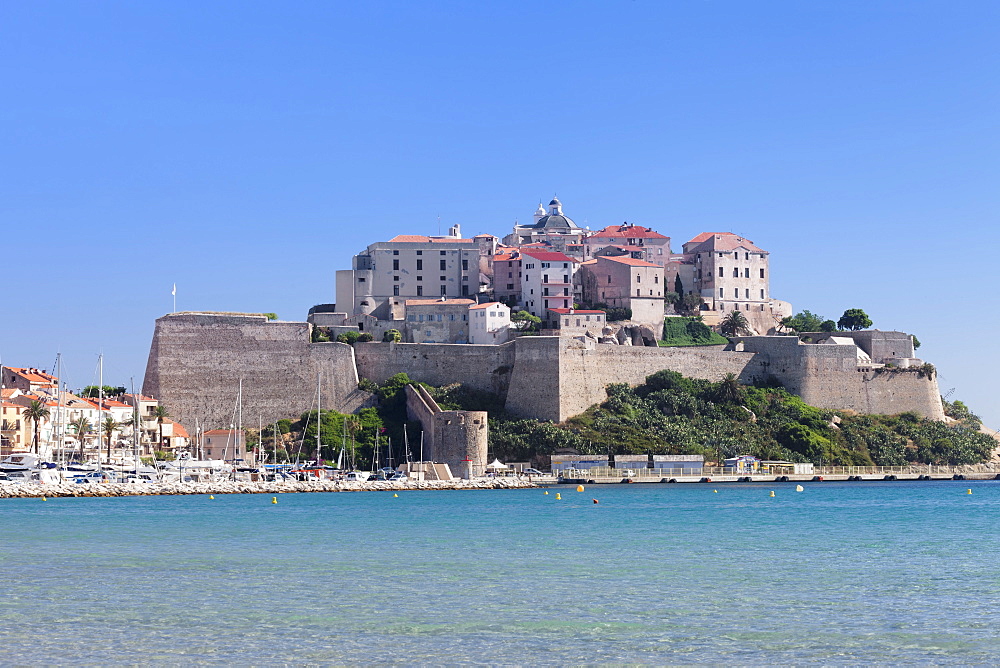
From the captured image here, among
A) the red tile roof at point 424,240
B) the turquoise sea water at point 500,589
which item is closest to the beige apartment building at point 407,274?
the red tile roof at point 424,240

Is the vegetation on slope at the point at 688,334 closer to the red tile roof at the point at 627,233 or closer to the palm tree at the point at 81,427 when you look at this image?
the red tile roof at the point at 627,233

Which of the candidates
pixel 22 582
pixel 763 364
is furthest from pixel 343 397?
pixel 22 582

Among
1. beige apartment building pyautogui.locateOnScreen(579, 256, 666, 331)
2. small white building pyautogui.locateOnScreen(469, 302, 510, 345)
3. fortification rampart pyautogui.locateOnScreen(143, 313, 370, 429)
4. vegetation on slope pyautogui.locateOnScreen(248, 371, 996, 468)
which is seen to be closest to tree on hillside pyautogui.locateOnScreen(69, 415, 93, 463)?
fortification rampart pyautogui.locateOnScreen(143, 313, 370, 429)

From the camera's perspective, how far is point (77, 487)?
126 feet

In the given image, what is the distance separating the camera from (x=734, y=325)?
56.6m

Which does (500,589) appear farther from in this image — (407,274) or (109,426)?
(407,274)

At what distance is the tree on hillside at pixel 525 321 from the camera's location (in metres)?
52.4

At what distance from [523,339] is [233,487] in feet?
37.8

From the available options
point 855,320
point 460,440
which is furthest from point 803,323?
point 460,440

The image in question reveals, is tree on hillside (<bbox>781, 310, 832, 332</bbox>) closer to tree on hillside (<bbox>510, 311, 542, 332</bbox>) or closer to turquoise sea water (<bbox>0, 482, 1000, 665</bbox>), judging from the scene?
tree on hillside (<bbox>510, 311, 542, 332</bbox>)

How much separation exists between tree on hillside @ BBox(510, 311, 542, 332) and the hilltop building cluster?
10.9 inches

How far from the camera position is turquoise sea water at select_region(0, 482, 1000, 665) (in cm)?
1189

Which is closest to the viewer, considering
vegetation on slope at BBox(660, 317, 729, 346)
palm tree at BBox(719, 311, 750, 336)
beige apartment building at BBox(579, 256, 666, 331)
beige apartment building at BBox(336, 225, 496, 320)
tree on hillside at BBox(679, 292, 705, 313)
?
beige apartment building at BBox(336, 225, 496, 320)

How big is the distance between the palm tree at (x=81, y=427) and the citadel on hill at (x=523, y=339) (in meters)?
2.52
